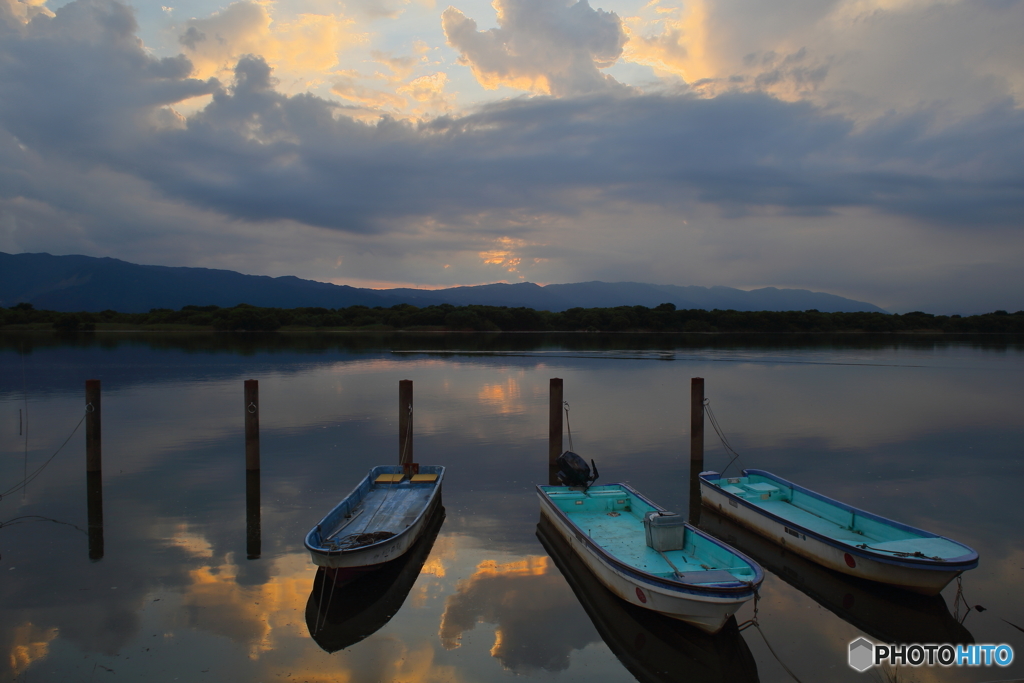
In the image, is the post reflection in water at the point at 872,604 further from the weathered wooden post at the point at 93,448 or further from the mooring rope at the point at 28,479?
the mooring rope at the point at 28,479

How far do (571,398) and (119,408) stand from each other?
1985 cm

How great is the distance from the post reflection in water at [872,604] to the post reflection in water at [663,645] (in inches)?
75.9

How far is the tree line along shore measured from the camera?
11500 cm

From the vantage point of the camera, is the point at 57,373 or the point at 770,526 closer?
the point at 770,526

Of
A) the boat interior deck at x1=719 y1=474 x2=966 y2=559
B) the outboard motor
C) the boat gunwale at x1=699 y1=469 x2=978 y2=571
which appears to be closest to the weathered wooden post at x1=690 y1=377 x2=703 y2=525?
the boat interior deck at x1=719 y1=474 x2=966 y2=559

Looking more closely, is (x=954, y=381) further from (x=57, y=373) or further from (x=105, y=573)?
(x=57, y=373)

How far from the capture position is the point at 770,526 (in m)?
10.9

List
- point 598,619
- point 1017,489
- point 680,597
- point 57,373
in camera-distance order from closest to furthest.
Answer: point 680,597, point 598,619, point 1017,489, point 57,373

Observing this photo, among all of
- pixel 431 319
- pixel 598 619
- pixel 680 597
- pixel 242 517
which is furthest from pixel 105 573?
pixel 431 319

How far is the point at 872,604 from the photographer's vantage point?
862cm

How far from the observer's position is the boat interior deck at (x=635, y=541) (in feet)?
25.1

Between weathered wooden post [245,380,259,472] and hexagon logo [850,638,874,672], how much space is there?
41.8 feet

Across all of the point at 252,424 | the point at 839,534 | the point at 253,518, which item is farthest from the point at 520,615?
the point at 252,424

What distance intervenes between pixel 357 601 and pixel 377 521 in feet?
7.29
